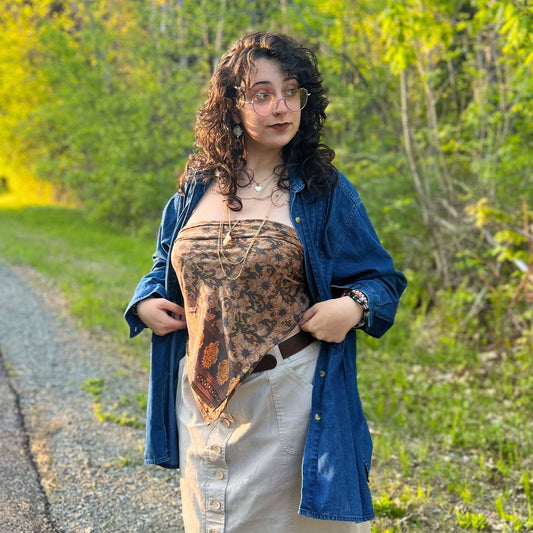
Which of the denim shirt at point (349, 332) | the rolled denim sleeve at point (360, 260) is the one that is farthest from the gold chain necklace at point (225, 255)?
the rolled denim sleeve at point (360, 260)

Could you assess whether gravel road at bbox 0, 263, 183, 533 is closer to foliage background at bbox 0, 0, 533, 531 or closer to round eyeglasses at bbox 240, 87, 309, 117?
foliage background at bbox 0, 0, 533, 531

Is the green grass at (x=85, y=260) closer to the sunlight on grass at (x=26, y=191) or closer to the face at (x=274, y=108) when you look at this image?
the sunlight on grass at (x=26, y=191)

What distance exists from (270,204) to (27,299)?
21.8 feet

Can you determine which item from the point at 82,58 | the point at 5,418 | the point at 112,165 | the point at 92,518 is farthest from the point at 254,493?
the point at 82,58

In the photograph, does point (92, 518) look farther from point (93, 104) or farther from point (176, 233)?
point (93, 104)

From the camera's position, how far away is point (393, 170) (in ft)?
24.2

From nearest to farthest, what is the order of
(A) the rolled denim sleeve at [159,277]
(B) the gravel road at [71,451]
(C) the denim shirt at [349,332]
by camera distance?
(C) the denim shirt at [349,332] < (A) the rolled denim sleeve at [159,277] < (B) the gravel road at [71,451]

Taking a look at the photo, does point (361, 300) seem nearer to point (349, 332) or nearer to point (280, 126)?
point (349, 332)

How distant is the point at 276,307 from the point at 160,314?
1.30 ft

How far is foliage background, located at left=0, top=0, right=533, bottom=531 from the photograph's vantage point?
3850 millimetres

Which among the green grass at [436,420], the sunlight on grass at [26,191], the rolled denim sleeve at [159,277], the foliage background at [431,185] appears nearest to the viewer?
the rolled denim sleeve at [159,277]

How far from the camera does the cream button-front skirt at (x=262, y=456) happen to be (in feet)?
6.49

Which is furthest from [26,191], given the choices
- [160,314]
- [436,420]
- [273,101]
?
[273,101]

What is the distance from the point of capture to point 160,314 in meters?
2.11
